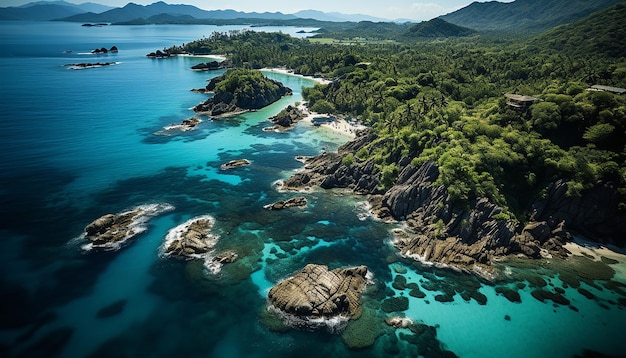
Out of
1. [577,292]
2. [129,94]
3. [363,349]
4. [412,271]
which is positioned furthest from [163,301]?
[129,94]

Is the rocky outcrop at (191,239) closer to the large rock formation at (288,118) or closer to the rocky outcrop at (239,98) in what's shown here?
the large rock formation at (288,118)

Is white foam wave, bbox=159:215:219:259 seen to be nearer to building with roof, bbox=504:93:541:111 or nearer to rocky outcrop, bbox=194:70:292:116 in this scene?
building with roof, bbox=504:93:541:111

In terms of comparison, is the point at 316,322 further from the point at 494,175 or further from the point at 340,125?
the point at 340,125

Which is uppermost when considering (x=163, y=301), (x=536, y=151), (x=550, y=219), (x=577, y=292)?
(x=536, y=151)

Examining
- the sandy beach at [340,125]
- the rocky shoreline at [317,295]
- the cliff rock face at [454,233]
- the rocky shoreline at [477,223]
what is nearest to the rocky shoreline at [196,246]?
the rocky shoreline at [317,295]

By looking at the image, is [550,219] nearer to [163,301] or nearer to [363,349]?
[363,349]
